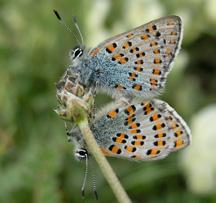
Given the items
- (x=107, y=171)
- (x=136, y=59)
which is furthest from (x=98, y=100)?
(x=107, y=171)

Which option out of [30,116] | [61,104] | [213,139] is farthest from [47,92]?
[61,104]

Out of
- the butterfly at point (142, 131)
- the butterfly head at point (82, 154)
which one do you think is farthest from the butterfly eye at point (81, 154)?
the butterfly at point (142, 131)

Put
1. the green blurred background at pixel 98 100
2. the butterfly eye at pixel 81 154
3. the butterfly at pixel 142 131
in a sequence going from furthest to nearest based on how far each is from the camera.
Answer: the green blurred background at pixel 98 100
the butterfly at pixel 142 131
the butterfly eye at pixel 81 154

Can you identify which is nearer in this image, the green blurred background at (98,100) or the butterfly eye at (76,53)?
the butterfly eye at (76,53)

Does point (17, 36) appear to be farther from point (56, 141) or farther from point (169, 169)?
point (169, 169)

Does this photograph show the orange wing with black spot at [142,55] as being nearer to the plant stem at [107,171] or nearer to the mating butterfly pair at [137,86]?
the mating butterfly pair at [137,86]

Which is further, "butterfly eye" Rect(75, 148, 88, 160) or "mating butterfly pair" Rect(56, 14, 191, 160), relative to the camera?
"mating butterfly pair" Rect(56, 14, 191, 160)

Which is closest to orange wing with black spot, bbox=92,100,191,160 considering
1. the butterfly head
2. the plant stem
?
the butterfly head

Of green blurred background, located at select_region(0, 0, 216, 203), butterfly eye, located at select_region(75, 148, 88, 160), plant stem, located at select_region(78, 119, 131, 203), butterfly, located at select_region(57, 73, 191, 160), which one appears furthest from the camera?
green blurred background, located at select_region(0, 0, 216, 203)

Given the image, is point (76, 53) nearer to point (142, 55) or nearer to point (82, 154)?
point (142, 55)

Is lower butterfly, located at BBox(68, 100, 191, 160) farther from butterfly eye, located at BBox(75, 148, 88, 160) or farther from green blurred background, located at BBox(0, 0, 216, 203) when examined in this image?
green blurred background, located at BBox(0, 0, 216, 203)
